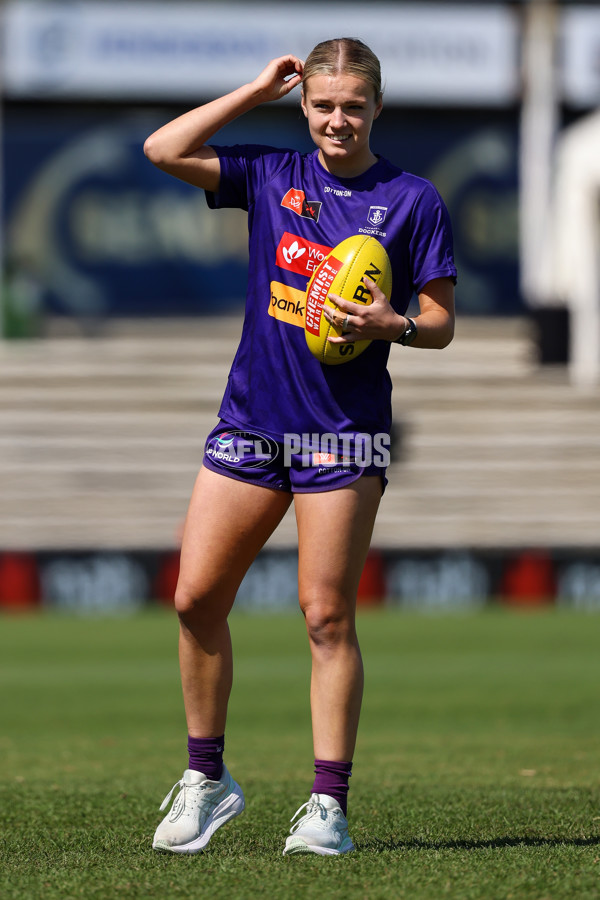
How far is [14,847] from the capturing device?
4242 millimetres

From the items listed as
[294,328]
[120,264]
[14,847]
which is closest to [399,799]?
[14,847]

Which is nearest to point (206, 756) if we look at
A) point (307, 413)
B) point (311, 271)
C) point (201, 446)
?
point (307, 413)

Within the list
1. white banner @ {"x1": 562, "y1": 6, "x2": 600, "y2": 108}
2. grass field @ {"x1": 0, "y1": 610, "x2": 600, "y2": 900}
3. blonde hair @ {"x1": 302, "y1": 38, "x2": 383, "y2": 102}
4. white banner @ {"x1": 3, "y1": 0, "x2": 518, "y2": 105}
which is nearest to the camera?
grass field @ {"x1": 0, "y1": 610, "x2": 600, "y2": 900}

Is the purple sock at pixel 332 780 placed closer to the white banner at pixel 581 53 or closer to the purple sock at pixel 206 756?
the purple sock at pixel 206 756

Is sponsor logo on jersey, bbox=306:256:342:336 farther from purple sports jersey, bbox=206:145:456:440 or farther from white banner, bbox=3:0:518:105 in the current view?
white banner, bbox=3:0:518:105

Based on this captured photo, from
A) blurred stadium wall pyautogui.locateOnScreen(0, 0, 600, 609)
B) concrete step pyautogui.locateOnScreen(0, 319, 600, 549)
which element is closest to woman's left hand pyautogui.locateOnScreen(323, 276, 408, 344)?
concrete step pyautogui.locateOnScreen(0, 319, 600, 549)

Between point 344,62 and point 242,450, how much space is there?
44.4 inches

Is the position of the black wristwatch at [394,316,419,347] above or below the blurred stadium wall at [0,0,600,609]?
below

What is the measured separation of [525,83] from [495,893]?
76.4 feet

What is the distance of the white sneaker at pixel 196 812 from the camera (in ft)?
13.7

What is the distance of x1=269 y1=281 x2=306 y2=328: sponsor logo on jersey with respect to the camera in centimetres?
418

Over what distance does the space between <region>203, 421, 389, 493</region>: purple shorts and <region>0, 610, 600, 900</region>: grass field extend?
41.0 inches

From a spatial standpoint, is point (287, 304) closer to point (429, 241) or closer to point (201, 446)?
point (429, 241)

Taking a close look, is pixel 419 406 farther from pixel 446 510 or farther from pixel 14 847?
pixel 14 847
